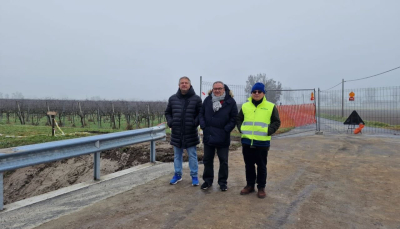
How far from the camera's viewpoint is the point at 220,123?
4527 millimetres

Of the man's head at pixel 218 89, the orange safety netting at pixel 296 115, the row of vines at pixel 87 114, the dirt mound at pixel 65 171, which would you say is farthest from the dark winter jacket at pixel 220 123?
the row of vines at pixel 87 114

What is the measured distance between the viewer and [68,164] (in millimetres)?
7707

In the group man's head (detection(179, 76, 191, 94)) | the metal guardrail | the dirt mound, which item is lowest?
the dirt mound

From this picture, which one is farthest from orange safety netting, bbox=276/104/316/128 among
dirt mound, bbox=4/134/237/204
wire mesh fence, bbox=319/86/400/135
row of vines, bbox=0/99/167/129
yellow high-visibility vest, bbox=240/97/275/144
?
yellow high-visibility vest, bbox=240/97/275/144

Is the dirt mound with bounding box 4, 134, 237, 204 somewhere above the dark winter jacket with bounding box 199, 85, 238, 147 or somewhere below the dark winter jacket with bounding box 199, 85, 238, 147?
below

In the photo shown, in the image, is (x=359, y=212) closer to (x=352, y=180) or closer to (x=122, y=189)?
(x=352, y=180)

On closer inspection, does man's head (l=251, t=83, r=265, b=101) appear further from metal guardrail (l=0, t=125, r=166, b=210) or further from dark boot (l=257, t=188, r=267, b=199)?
metal guardrail (l=0, t=125, r=166, b=210)

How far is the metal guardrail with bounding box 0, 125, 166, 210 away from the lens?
12.0 ft

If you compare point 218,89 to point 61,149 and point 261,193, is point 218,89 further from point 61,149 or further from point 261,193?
point 61,149

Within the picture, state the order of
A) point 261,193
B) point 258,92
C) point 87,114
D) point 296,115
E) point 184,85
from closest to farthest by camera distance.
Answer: point 261,193 → point 258,92 → point 184,85 → point 296,115 → point 87,114

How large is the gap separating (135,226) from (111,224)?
284 millimetres

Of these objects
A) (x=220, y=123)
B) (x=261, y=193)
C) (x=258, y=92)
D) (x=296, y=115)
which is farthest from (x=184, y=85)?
(x=296, y=115)

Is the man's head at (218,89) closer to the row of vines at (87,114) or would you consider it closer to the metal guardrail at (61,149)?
the metal guardrail at (61,149)

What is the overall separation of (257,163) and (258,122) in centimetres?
63
